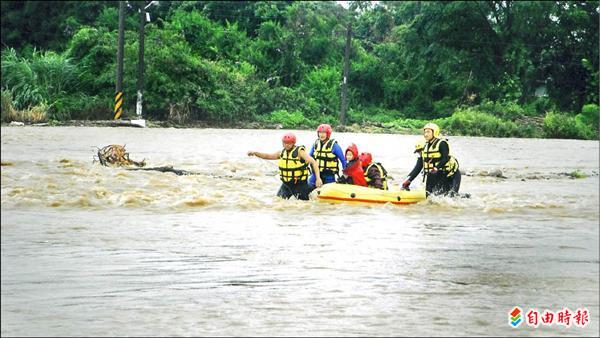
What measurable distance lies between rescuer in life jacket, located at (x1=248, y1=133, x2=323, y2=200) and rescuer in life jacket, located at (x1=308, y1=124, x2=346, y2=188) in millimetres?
208

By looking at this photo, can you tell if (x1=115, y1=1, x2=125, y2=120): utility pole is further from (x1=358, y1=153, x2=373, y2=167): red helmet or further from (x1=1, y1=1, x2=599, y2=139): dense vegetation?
(x1=358, y1=153, x2=373, y2=167): red helmet

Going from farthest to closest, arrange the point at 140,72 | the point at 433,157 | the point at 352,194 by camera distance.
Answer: the point at 140,72 < the point at 433,157 < the point at 352,194

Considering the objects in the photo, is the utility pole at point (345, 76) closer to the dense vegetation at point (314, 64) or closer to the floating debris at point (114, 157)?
the dense vegetation at point (314, 64)

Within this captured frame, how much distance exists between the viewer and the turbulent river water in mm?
7871

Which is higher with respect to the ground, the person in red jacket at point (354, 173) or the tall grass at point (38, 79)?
the tall grass at point (38, 79)

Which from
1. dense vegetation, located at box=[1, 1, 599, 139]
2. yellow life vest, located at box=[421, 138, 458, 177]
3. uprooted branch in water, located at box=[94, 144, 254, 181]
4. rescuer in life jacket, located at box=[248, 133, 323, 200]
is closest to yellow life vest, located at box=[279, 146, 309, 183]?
rescuer in life jacket, located at box=[248, 133, 323, 200]

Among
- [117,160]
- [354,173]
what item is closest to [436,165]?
[354,173]

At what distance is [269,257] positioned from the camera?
1085cm

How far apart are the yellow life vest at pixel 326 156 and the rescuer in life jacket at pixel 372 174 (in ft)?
1.50

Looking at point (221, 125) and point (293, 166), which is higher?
point (293, 166)

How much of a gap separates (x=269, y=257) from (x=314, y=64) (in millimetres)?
38742

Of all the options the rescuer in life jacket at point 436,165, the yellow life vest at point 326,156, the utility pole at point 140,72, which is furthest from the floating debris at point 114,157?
the utility pole at point 140,72

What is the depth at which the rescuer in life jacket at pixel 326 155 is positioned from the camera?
15555mm

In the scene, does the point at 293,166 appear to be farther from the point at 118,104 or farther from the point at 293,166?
the point at 118,104
